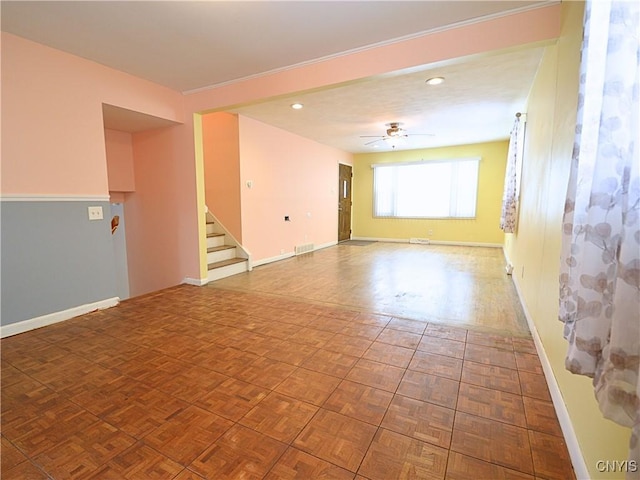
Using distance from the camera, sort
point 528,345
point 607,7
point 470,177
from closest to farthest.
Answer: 1. point 607,7
2. point 528,345
3. point 470,177

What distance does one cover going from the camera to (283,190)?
5820 mm

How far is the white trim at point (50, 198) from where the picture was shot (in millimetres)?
2519

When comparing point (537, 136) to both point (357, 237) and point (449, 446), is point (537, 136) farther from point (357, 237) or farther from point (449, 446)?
point (357, 237)

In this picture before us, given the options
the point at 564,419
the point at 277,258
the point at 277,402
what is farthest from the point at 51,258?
the point at 564,419

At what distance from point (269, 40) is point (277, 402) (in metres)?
→ 2.76

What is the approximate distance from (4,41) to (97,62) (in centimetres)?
67

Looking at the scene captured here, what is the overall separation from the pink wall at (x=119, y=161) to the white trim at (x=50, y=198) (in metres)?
1.33

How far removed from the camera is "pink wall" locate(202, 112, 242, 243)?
15.8 ft

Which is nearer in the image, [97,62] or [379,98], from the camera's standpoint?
[97,62]

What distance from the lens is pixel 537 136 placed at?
2.90 m

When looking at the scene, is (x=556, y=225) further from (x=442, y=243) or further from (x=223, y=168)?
(x=442, y=243)

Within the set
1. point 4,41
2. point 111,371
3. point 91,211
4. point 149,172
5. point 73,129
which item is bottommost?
point 111,371

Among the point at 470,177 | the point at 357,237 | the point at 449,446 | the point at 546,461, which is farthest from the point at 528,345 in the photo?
the point at 357,237

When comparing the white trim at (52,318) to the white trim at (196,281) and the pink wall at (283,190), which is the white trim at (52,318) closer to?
the white trim at (196,281)
